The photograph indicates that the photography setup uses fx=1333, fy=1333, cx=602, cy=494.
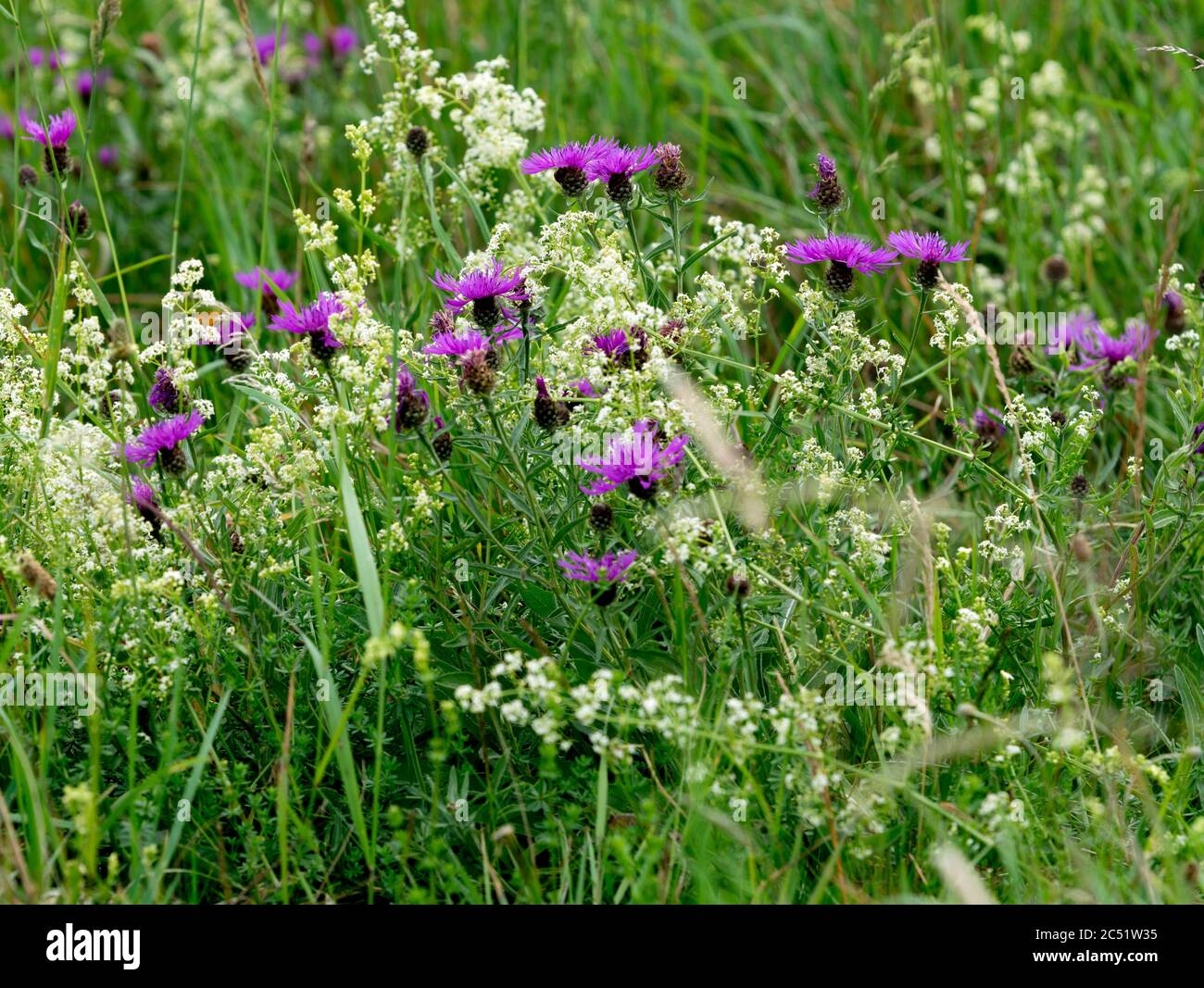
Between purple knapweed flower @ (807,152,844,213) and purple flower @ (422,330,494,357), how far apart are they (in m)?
0.64

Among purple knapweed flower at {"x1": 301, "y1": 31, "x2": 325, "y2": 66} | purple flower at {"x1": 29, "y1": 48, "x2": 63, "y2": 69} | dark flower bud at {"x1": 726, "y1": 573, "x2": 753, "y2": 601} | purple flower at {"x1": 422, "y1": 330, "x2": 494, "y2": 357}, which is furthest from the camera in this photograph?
purple knapweed flower at {"x1": 301, "y1": 31, "x2": 325, "y2": 66}

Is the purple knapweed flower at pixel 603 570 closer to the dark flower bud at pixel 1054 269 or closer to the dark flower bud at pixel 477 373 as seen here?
the dark flower bud at pixel 477 373

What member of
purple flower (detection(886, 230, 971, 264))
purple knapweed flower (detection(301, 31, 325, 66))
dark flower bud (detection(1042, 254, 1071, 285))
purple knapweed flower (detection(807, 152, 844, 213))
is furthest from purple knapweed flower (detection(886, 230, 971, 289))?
purple knapweed flower (detection(301, 31, 325, 66))

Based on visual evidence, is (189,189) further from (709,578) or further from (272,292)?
(709,578)

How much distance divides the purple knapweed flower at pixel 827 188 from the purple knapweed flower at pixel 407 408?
78 centimetres

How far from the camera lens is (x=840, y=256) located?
6.95 feet

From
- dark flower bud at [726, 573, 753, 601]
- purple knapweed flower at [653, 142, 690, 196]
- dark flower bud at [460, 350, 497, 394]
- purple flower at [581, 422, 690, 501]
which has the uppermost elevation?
purple knapweed flower at [653, 142, 690, 196]

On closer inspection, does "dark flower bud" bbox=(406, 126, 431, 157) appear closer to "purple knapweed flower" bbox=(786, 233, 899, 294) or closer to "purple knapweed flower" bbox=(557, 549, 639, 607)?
"purple knapweed flower" bbox=(786, 233, 899, 294)

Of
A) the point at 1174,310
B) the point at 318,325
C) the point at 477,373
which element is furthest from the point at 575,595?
the point at 1174,310

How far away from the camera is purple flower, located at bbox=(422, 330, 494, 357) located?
6.64 feet

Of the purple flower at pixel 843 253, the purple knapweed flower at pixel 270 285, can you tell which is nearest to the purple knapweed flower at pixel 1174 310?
the purple flower at pixel 843 253

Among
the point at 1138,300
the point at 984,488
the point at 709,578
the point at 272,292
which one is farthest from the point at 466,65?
the point at 709,578

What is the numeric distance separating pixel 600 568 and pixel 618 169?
697 mm

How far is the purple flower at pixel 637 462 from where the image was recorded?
6.11 ft
